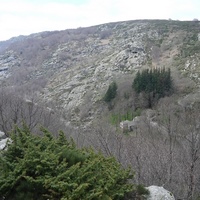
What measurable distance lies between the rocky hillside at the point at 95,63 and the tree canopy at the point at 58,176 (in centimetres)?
4307

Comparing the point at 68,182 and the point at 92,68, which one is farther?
the point at 92,68

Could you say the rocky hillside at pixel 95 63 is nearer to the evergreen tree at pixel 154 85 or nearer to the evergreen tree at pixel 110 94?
the evergreen tree at pixel 110 94

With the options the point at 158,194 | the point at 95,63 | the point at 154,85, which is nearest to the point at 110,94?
the point at 154,85

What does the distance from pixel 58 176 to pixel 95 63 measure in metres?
68.3

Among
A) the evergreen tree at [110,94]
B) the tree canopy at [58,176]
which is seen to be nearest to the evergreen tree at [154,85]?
the evergreen tree at [110,94]

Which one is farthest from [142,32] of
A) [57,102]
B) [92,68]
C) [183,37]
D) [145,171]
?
[145,171]

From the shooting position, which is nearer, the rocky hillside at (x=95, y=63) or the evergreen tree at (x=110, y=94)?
the evergreen tree at (x=110, y=94)

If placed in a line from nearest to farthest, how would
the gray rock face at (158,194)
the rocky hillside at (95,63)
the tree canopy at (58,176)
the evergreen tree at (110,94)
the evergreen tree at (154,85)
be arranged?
the tree canopy at (58,176) < the gray rock face at (158,194) < the evergreen tree at (154,85) < the evergreen tree at (110,94) < the rocky hillside at (95,63)

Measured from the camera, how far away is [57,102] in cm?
6044

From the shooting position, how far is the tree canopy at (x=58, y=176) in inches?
221

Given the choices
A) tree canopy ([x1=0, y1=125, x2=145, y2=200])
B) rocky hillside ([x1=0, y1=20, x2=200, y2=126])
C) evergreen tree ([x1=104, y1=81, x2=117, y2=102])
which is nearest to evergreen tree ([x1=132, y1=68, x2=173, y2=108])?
rocky hillside ([x1=0, y1=20, x2=200, y2=126])

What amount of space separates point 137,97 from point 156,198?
42496 millimetres

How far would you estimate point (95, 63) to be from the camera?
2884 inches

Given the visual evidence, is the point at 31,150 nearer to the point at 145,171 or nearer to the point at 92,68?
the point at 145,171
